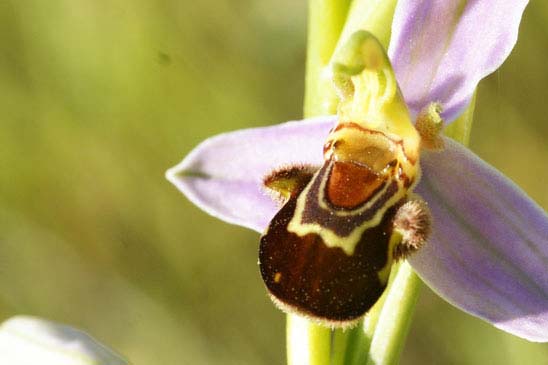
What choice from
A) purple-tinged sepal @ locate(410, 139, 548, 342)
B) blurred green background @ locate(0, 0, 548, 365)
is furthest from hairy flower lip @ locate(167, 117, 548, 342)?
blurred green background @ locate(0, 0, 548, 365)

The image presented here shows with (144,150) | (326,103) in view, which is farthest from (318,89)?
(144,150)

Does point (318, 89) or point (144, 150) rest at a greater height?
point (144, 150)

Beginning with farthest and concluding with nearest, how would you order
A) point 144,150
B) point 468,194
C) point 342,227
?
1. point 144,150
2. point 468,194
3. point 342,227

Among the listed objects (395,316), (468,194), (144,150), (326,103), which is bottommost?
(395,316)

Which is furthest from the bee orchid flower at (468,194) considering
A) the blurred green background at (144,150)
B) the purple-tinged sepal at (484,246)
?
the blurred green background at (144,150)

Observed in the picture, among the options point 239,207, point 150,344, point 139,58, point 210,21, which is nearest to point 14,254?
point 150,344

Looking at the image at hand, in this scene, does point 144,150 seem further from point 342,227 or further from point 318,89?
point 342,227

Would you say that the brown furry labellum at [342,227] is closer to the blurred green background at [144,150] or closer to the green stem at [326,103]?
the green stem at [326,103]
